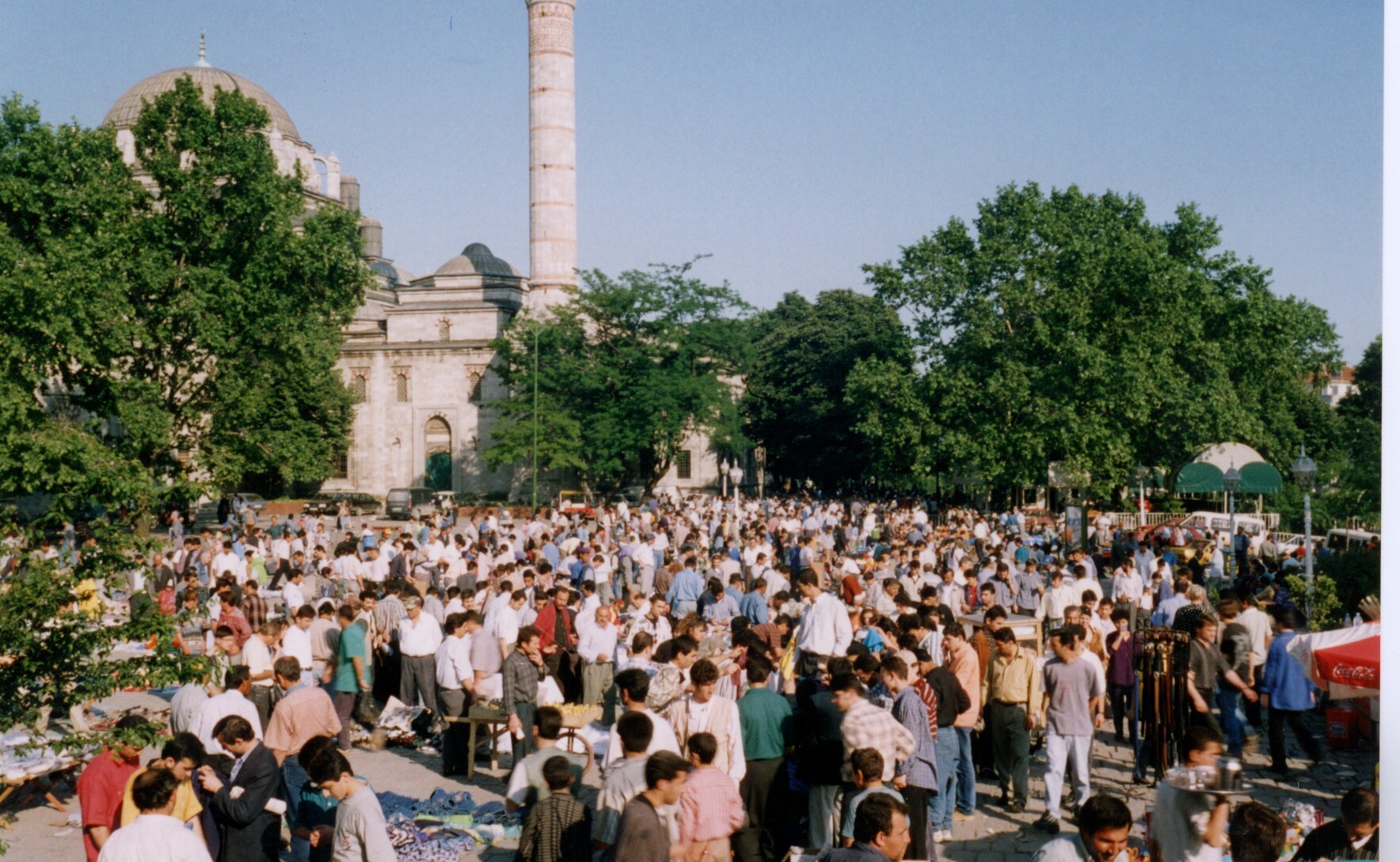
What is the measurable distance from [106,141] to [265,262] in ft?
15.4

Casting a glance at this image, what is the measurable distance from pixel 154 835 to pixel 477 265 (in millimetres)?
58065

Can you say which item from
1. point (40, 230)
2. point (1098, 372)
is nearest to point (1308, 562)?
point (1098, 372)

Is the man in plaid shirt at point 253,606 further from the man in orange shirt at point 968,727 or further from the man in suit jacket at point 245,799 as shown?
the man in orange shirt at point 968,727

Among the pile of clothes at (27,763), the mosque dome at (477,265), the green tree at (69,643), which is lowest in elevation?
the pile of clothes at (27,763)

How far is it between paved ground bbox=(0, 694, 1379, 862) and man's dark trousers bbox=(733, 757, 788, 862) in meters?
→ 1.29

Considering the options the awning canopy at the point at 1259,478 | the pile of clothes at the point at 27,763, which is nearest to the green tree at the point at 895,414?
the awning canopy at the point at 1259,478

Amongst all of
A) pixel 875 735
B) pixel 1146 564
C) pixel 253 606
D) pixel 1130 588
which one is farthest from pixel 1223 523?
pixel 875 735

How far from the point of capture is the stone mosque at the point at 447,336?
49.0 m

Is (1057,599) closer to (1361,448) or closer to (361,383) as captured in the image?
(1361,448)

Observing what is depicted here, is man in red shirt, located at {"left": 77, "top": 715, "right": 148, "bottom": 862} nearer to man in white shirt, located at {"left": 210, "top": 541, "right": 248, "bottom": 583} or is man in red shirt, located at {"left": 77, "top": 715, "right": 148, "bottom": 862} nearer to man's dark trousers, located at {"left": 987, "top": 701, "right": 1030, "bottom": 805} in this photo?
man's dark trousers, located at {"left": 987, "top": 701, "right": 1030, "bottom": 805}

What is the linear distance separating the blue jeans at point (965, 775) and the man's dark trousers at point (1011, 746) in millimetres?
248

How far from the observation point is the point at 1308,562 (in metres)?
14.6

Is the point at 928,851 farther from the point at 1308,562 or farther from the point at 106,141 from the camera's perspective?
the point at 106,141

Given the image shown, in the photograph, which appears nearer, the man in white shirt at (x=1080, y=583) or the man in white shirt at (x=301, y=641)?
the man in white shirt at (x=301, y=641)
